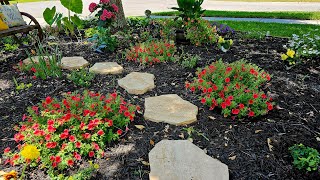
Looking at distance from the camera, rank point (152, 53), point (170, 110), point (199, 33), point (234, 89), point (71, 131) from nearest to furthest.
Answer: point (71, 131) → point (170, 110) → point (234, 89) → point (152, 53) → point (199, 33)

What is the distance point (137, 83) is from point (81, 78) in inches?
31.4

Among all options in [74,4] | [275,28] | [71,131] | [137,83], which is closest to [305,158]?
[71,131]

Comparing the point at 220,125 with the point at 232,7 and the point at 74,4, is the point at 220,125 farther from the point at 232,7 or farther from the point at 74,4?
the point at 232,7

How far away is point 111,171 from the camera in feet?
7.55

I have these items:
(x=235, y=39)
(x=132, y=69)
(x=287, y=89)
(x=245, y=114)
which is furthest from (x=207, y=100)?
(x=235, y=39)

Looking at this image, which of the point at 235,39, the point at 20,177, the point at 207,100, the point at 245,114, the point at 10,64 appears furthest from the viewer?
the point at 235,39

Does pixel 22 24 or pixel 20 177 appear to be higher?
pixel 22 24

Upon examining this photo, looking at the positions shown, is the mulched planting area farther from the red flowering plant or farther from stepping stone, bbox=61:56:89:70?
the red flowering plant

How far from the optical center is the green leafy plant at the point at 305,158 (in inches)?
89.4

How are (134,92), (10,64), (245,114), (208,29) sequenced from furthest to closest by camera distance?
(208,29) → (10,64) → (134,92) → (245,114)

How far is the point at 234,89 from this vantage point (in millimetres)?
3191

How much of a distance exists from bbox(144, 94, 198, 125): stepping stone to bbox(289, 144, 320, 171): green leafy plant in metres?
1.00

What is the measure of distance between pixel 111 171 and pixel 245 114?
1.49 metres

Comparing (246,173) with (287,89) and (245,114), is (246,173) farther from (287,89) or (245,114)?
(287,89)
